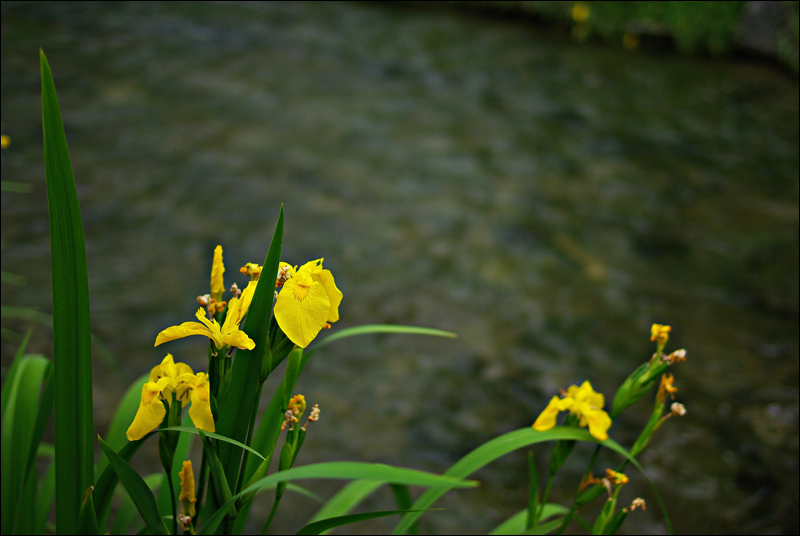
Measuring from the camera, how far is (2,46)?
7.95 ft

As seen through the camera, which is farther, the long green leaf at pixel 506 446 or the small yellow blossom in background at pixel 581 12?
the small yellow blossom in background at pixel 581 12

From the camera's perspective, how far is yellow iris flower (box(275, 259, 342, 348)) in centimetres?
46

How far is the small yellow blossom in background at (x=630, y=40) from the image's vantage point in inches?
172

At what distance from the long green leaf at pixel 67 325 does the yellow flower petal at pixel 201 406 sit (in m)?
0.12

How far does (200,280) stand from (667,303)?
5.34ft

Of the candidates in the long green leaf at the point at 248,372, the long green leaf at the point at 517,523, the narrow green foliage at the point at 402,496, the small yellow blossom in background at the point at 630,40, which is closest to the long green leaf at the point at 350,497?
the narrow green foliage at the point at 402,496

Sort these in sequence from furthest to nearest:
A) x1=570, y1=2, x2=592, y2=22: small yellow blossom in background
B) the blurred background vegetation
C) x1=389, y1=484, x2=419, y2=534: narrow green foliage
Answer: x1=570, y1=2, x2=592, y2=22: small yellow blossom in background
the blurred background vegetation
x1=389, y1=484, x2=419, y2=534: narrow green foliage

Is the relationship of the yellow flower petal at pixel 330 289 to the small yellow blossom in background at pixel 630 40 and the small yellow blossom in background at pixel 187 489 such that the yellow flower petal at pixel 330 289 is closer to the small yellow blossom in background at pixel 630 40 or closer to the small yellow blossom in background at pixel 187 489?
the small yellow blossom in background at pixel 187 489

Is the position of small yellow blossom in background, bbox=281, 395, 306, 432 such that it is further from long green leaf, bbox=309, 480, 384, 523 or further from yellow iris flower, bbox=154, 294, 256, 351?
long green leaf, bbox=309, 480, 384, 523

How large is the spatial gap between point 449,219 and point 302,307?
6.51 feet

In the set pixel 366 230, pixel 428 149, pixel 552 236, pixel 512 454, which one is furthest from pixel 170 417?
pixel 428 149

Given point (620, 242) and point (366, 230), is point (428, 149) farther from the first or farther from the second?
point (620, 242)

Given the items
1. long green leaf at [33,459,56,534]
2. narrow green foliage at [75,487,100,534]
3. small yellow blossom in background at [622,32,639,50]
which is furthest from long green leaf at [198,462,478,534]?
small yellow blossom in background at [622,32,639,50]

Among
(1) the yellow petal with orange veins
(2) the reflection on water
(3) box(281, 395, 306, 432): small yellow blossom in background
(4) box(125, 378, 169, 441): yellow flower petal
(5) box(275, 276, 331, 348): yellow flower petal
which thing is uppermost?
(5) box(275, 276, 331, 348): yellow flower petal
